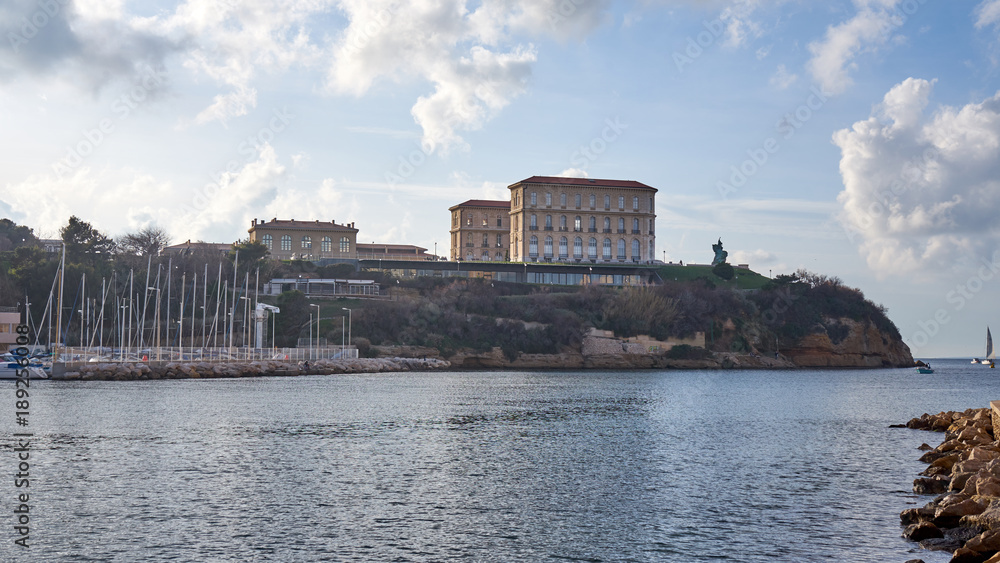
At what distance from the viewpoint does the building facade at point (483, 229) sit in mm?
142875

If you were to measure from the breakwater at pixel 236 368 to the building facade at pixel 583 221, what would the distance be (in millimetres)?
43721

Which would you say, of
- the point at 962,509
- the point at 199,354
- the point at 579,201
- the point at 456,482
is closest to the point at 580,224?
the point at 579,201

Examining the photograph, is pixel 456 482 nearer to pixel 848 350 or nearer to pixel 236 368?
pixel 236 368

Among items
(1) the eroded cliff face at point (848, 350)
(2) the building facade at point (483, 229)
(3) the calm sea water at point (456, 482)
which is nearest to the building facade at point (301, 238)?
(2) the building facade at point (483, 229)

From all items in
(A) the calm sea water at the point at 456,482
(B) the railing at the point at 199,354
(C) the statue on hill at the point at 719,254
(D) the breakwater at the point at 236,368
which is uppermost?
(C) the statue on hill at the point at 719,254

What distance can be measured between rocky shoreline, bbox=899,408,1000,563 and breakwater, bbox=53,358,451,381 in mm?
55221

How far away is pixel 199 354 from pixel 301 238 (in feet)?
180

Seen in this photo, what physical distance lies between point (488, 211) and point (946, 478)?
404 feet

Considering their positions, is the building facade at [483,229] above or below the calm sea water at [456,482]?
above

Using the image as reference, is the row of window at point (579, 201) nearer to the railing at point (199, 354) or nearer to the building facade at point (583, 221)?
the building facade at point (583, 221)

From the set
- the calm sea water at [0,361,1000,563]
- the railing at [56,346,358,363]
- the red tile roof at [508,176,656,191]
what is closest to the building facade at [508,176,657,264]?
the red tile roof at [508,176,656,191]

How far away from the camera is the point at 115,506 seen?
19.0 meters

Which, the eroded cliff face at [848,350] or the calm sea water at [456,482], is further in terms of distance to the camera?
the eroded cliff face at [848,350]

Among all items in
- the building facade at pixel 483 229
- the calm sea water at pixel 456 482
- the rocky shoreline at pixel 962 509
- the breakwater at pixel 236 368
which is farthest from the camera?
the building facade at pixel 483 229
